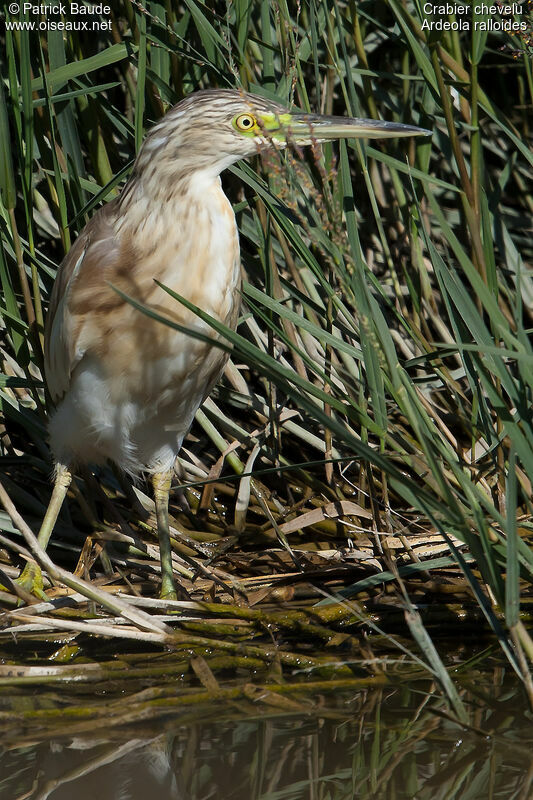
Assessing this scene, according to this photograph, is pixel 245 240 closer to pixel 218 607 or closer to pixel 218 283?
pixel 218 283

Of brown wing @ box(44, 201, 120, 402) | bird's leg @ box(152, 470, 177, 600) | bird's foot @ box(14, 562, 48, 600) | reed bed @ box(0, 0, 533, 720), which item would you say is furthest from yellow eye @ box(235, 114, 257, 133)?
bird's foot @ box(14, 562, 48, 600)

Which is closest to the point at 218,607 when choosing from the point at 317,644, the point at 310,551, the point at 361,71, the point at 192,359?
the point at 317,644

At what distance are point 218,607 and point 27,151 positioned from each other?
1197mm

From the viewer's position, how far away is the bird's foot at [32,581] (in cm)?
249

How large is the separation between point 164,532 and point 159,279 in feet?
2.33

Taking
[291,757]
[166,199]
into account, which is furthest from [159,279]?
[291,757]

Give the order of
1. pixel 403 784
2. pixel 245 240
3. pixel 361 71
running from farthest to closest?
pixel 245 240, pixel 361 71, pixel 403 784

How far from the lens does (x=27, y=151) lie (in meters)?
2.39

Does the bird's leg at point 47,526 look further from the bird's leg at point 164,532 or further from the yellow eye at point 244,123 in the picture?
the yellow eye at point 244,123

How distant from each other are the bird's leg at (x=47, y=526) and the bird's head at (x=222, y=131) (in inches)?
36.1

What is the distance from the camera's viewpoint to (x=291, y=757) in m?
1.77

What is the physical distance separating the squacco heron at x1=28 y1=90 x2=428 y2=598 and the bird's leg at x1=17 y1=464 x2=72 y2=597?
13 millimetres

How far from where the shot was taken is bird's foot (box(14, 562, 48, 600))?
2486mm

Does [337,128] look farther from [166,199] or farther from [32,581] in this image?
[32,581]
